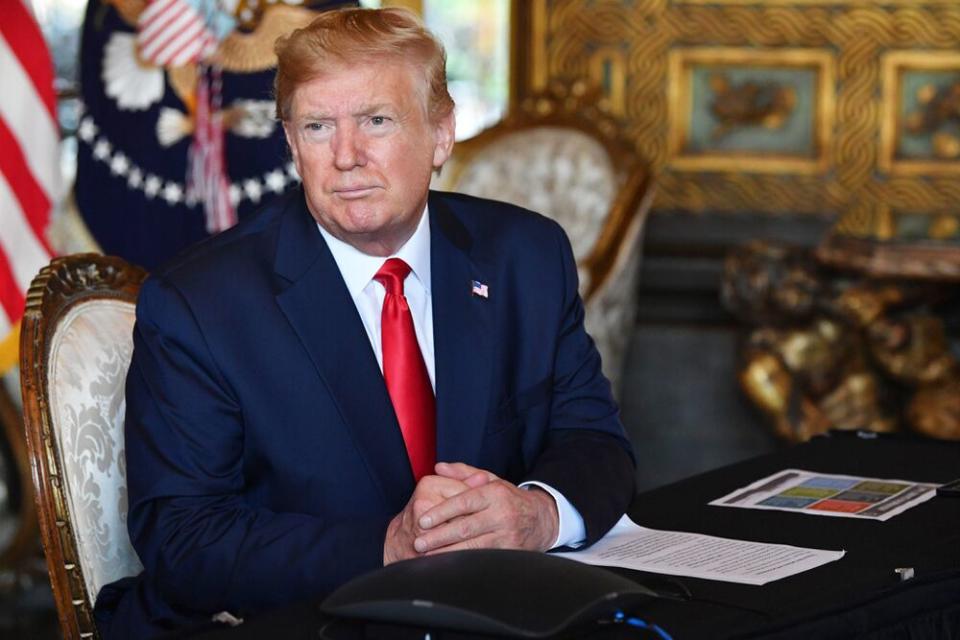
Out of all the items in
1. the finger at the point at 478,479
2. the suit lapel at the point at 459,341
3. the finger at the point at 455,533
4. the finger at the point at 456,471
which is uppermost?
the suit lapel at the point at 459,341

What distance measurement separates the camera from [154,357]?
217 cm

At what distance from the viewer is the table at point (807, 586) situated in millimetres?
1606

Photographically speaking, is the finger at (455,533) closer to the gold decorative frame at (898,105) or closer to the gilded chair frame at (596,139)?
the gilded chair frame at (596,139)

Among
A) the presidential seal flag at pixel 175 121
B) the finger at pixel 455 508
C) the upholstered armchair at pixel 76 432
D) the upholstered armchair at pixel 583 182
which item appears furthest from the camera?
the upholstered armchair at pixel 583 182

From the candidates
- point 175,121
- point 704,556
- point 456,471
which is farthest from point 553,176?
point 704,556

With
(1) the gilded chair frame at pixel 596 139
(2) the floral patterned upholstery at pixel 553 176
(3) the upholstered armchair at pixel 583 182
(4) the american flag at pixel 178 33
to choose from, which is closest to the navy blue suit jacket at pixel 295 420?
(4) the american flag at pixel 178 33

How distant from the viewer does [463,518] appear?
1.97 m

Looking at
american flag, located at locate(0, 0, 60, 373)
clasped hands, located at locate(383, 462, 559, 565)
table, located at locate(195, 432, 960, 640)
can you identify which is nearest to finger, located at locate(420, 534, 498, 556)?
clasped hands, located at locate(383, 462, 559, 565)

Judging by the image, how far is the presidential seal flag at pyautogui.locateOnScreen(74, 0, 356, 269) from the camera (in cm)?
444

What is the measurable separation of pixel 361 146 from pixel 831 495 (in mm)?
862

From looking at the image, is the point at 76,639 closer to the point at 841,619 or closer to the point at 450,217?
the point at 450,217

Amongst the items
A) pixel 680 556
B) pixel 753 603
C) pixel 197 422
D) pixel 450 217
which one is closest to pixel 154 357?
pixel 197 422

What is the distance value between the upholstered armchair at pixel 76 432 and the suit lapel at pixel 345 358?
1.01ft

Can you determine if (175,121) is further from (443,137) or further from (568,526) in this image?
(568,526)
